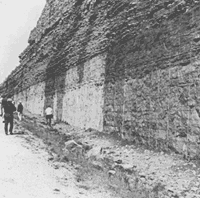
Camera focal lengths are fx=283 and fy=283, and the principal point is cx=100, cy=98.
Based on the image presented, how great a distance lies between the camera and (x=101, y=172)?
777 centimetres

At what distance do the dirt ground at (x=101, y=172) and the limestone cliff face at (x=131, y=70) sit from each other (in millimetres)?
600

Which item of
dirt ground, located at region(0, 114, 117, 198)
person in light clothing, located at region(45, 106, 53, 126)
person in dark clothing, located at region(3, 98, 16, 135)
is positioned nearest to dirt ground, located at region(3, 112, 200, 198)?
dirt ground, located at region(0, 114, 117, 198)

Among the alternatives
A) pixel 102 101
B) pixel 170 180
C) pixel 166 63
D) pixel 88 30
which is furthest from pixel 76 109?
pixel 170 180

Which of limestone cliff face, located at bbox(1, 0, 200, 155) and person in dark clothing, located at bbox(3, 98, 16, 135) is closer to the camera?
limestone cliff face, located at bbox(1, 0, 200, 155)

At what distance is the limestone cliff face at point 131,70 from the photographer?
25.2ft

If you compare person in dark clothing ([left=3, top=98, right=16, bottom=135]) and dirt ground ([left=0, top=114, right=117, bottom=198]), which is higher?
person in dark clothing ([left=3, top=98, right=16, bottom=135])

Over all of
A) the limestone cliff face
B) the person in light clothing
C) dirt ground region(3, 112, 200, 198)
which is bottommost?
dirt ground region(3, 112, 200, 198)

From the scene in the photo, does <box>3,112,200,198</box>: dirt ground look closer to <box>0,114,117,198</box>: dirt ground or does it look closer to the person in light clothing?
<box>0,114,117,198</box>: dirt ground

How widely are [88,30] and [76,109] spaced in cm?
419

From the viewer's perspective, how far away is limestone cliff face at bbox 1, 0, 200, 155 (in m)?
7.68

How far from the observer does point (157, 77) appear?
28.7 feet

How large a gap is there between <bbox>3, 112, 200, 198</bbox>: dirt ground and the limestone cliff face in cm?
60

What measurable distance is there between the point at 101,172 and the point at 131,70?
4.11 m

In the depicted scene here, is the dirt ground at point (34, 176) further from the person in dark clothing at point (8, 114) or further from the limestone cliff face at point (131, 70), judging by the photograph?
the limestone cliff face at point (131, 70)
